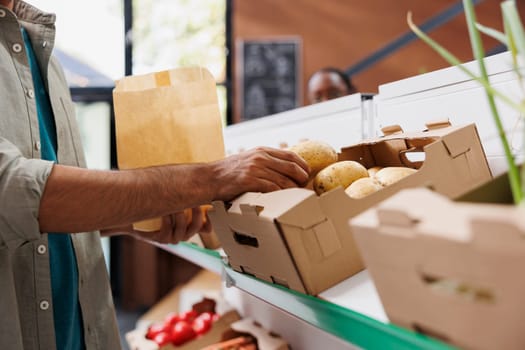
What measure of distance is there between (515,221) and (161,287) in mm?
4709

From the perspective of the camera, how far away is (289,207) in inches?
32.4

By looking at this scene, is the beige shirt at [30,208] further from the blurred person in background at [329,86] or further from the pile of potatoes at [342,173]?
the blurred person in background at [329,86]

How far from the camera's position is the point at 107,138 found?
5000mm

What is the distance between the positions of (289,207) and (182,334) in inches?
51.8

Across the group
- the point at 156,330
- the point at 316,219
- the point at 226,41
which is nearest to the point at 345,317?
the point at 316,219

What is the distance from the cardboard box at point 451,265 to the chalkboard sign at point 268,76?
184 inches

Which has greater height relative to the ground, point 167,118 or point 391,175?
point 167,118

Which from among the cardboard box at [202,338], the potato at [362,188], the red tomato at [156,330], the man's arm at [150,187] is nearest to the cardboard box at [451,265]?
the potato at [362,188]

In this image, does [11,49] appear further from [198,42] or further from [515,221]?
[198,42]

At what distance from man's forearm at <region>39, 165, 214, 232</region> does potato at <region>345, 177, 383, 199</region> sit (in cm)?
29

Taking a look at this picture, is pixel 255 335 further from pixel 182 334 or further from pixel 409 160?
pixel 409 160

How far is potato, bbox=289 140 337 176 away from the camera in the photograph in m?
1.16

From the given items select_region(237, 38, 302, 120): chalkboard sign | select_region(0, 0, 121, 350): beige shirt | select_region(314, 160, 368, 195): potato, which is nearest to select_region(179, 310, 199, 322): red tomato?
select_region(0, 0, 121, 350): beige shirt

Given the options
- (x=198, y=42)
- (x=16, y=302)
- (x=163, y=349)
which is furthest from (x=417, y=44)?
(x=16, y=302)
